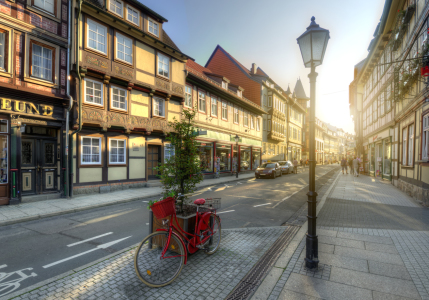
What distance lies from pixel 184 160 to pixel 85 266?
95.6 inches

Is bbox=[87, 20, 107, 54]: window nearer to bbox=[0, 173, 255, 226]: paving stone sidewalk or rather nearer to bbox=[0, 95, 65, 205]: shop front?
bbox=[0, 95, 65, 205]: shop front

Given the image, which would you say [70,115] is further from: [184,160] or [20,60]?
[184,160]

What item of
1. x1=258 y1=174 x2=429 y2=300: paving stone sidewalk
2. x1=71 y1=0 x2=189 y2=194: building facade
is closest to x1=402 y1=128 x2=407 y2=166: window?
x1=258 y1=174 x2=429 y2=300: paving stone sidewalk

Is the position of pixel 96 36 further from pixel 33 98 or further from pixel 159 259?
pixel 159 259

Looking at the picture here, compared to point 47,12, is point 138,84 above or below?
below

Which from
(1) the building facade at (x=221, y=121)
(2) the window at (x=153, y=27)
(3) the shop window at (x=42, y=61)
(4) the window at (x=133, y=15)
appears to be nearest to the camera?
(3) the shop window at (x=42, y=61)

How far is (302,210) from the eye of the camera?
9.05 meters

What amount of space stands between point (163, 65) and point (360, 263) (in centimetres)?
1521

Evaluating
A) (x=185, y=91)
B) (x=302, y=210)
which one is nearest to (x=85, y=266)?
(x=302, y=210)

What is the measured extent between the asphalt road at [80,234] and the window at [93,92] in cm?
569

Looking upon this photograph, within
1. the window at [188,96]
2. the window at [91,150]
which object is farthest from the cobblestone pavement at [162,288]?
the window at [188,96]

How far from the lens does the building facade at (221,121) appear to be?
19906mm

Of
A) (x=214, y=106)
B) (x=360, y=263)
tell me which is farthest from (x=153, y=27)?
(x=360, y=263)

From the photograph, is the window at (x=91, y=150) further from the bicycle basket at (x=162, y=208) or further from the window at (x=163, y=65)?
the bicycle basket at (x=162, y=208)
